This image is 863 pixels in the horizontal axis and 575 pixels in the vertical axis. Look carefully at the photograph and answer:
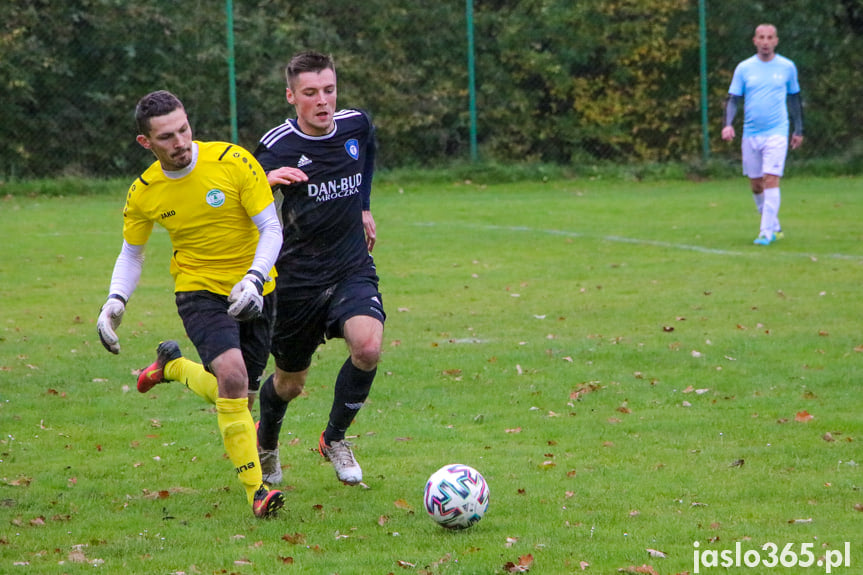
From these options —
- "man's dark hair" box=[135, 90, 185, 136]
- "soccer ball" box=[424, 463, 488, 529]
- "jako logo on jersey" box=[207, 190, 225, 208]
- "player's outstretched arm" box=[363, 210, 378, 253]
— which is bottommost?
"soccer ball" box=[424, 463, 488, 529]

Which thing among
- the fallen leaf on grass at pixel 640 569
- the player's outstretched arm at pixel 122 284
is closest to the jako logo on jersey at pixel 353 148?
the player's outstretched arm at pixel 122 284

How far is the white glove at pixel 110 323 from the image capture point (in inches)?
222

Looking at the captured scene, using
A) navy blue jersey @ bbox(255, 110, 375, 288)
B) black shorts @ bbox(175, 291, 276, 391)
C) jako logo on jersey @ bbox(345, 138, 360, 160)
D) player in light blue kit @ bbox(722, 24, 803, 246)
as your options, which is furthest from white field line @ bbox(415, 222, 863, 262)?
black shorts @ bbox(175, 291, 276, 391)

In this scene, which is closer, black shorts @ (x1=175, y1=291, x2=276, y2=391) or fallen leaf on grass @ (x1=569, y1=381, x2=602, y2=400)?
black shorts @ (x1=175, y1=291, x2=276, y2=391)

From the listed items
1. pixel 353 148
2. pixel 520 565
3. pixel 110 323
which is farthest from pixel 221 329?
pixel 520 565

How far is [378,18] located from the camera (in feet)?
72.2

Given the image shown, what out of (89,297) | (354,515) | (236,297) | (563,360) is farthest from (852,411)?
(89,297)

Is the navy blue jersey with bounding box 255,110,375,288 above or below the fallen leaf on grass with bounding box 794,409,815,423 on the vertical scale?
above

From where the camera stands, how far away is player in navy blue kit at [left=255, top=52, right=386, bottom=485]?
624 centimetres

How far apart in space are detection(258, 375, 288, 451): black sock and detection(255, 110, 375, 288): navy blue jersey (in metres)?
0.63

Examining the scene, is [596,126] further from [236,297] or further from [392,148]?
[236,297]

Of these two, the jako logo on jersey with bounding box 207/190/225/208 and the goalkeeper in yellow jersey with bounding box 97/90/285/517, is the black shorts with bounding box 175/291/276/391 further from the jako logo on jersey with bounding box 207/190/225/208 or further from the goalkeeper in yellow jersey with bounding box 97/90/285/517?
the jako logo on jersey with bounding box 207/190/225/208

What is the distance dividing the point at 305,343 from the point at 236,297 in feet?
3.43

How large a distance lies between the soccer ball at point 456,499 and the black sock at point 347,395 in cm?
100
